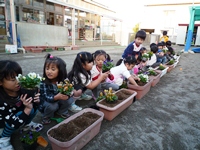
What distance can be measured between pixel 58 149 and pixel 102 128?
0.71 metres

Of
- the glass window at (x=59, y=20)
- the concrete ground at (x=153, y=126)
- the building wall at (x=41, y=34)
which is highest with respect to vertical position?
the glass window at (x=59, y=20)

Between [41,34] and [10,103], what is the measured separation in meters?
8.88

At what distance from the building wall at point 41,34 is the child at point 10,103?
8188 millimetres

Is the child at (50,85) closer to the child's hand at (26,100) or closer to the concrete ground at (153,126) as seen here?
the concrete ground at (153,126)

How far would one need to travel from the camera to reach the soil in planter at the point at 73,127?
144 centimetres

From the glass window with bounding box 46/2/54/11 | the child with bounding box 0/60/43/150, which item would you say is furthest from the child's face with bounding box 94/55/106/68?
the glass window with bounding box 46/2/54/11

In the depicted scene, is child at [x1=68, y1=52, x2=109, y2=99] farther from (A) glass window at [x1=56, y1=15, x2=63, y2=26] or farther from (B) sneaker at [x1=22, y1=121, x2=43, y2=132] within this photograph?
(A) glass window at [x1=56, y1=15, x2=63, y2=26]

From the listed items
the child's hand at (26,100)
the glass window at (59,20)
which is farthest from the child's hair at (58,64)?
the glass window at (59,20)

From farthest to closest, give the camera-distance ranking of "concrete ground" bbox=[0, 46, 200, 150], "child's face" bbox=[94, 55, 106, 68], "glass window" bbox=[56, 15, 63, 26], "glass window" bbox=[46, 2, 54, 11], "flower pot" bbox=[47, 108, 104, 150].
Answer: "glass window" bbox=[56, 15, 63, 26], "glass window" bbox=[46, 2, 54, 11], "child's face" bbox=[94, 55, 106, 68], "concrete ground" bbox=[0, 46, 200, 150], "flower pot" bbox=[47, 108, 104, 150]

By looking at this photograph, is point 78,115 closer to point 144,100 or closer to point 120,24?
point 144,100

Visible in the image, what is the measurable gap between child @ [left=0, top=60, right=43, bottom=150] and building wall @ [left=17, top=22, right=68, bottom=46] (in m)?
8.19

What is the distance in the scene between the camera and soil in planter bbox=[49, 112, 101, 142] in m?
1.44

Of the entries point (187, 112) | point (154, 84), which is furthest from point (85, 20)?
point (187, 112)

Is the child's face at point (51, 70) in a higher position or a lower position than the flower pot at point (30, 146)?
higher
